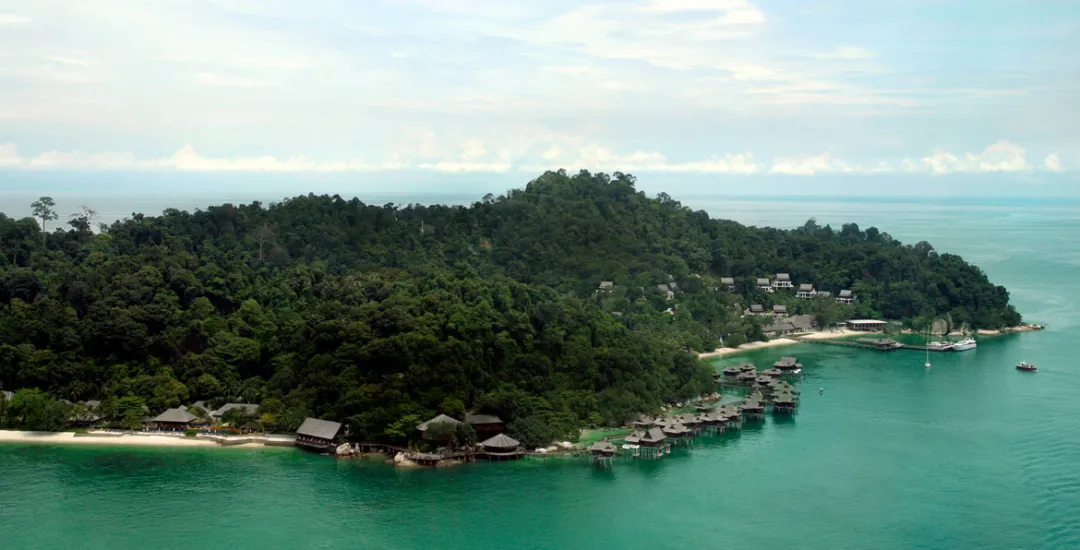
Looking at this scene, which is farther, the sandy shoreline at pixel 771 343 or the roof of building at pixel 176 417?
the sandy shoreline at pixel 771 343

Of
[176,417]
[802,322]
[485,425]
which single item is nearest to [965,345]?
[802,322]

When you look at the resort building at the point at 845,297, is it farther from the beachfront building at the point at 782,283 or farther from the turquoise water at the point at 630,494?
the turquoise water at the point at 630,494

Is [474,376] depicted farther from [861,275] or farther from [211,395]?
[861,275]

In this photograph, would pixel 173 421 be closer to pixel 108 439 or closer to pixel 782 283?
pixel 108 439

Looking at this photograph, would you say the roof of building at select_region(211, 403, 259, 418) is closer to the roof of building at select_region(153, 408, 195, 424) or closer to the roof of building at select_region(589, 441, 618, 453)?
the roof of building at select_region(153, 408, 195, 424)

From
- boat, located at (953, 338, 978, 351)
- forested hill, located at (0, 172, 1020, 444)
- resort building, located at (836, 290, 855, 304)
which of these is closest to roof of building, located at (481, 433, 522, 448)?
forested hill, located at (0, 172, 1020, 444)

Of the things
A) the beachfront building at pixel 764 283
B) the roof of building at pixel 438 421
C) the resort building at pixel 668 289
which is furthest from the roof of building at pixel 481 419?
the beachfront building at pixel 764 283

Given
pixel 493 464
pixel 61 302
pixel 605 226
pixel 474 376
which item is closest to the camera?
pixel 493 464

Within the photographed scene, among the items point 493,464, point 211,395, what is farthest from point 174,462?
point 493,464
